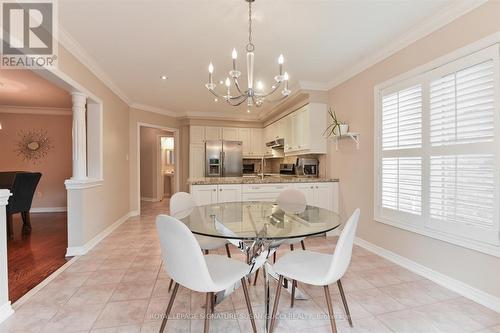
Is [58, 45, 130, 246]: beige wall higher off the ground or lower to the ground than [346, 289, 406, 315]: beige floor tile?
higher

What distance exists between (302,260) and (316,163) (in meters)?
2.84

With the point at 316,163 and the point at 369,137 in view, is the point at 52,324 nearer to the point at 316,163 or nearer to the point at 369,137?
the point at 369,137

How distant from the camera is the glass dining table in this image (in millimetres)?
1582

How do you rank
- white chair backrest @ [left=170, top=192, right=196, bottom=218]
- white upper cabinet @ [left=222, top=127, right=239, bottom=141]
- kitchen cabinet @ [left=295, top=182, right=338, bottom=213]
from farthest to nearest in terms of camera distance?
white upper cabinet @ [left=222, top=127, right=239, bottom=141] → kitchen cabinet @ [left=295, top=182, right=338, bottom=213] → white chair backrest @ [left=170, top=192, right=196, bottom=218]

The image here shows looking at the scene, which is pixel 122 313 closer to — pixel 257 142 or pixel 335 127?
pixel 335 127

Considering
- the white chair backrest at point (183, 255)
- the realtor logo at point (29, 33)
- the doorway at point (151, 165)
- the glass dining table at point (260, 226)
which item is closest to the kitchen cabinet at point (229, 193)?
the glass dining table at point (260, 226)

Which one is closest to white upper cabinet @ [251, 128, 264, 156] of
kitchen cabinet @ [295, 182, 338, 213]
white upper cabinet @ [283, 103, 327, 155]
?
white upper cabinet @ [283, 103, 327, 155]

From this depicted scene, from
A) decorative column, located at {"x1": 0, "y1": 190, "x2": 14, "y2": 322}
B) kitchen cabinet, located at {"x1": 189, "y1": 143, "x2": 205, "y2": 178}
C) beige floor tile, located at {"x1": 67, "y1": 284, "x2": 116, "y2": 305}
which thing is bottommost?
beige floor tile, located at {"x1": 67, "y1": 284, "x2": 116, "y2": 305}

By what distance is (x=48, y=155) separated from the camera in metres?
5.68

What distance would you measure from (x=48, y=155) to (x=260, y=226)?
6.14 meters

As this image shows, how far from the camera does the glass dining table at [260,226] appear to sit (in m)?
1.58

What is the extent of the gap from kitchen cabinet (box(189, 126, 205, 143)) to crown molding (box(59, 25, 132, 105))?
2.05 meters

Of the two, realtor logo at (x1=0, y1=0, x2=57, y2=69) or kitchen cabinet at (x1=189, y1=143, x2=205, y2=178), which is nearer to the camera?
realtor logo at (x1=0, y1=0, x2=57, y2=69)

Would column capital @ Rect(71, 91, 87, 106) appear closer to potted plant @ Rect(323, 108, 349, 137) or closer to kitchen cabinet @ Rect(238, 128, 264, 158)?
potted plant @ Rect(323, 108, 349, 137)
